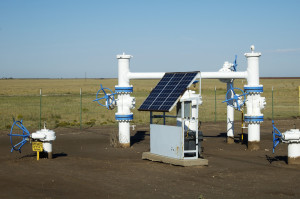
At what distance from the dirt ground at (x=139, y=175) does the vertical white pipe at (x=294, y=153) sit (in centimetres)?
22

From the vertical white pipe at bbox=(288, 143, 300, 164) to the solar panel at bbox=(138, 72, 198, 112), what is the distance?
342 centimetres

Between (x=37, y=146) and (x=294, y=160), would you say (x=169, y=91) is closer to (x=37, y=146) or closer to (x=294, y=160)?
(x=294, y=160)

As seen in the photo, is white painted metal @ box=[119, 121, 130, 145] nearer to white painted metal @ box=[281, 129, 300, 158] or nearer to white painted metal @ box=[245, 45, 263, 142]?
white painted metal @ box=[245, 45, 263, 142]

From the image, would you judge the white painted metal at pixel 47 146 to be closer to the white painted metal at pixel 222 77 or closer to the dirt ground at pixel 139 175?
the dirt ground at pixel 139 175

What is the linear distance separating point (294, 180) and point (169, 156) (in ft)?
12.9

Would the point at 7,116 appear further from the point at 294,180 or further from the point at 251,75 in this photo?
the point at 294,180

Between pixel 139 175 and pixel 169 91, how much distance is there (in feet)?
10.6

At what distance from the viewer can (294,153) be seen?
1463 cm

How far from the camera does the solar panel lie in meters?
14.9

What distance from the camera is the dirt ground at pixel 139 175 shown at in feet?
37.0

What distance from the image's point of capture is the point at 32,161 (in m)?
15.5

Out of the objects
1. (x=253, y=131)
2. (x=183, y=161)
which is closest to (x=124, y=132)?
(x=253, y=131)

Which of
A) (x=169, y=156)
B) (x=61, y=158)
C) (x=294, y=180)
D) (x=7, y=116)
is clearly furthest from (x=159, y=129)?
(x=7, y=116)

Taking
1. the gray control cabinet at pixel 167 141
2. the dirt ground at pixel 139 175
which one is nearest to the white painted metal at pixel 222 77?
the dirt ground at pixel 139 175
